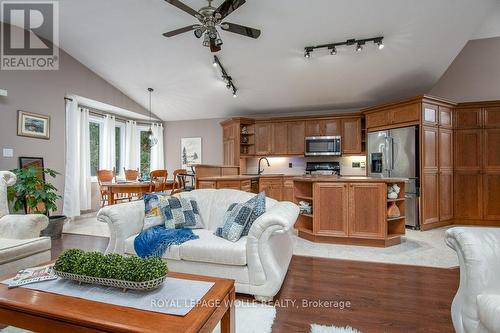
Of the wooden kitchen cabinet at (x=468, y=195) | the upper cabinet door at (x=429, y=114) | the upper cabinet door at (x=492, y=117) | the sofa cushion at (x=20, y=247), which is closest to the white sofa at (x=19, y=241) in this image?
the sofa cushion at (x=20, y=247)

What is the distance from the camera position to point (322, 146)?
237 inches

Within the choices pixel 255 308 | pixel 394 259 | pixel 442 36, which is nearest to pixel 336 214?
pixel 394 259

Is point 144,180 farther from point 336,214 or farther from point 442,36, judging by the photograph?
point 442,36

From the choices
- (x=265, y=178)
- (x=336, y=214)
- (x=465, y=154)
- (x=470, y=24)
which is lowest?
(x=336, y=214)

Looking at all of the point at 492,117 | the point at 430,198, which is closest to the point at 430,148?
the point at 430,198

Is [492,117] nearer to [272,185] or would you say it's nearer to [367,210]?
[367,210]

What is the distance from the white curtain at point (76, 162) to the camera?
493cm

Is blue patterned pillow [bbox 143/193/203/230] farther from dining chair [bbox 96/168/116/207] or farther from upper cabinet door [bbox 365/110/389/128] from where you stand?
upper cabinet door [bbox 365/110/389/128]

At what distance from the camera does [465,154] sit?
4703mm

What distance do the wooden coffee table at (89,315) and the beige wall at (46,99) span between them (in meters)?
3.72

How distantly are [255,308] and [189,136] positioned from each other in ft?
19.8

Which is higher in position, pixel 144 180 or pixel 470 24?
pixel 470 24

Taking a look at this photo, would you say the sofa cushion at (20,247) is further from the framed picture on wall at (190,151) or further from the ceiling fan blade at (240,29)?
the framed picture on wall at (190,151)

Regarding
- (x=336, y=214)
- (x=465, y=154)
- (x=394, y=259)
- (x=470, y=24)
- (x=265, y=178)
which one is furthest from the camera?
(x=265, y=178)
